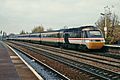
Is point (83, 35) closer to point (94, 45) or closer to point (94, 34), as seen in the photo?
point (94, 34)

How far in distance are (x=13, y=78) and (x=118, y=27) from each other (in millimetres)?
41558

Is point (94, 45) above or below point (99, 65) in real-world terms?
above

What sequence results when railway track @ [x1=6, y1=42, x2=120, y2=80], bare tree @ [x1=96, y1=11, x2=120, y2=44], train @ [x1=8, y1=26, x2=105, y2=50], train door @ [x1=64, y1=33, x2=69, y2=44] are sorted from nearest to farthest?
railway track @ [x1=6, y1=42, x2=120, y2=80] < train @ [x1=8, y1=26, x2=105, y2=50] < train door @ [x1=64, y1=33, x2=69, y2=44] < bare tree @ [x1=96, y1=11, x2=120, y2=44]

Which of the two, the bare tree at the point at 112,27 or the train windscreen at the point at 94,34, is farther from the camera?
the bare tree at the point at 112,27

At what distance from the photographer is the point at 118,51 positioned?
3197cm

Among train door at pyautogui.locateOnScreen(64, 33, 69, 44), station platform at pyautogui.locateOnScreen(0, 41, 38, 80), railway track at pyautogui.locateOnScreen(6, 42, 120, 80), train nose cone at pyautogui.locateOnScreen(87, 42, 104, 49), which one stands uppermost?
train door at pyautogui.locateOnScreen(64, 33, 69, 44)

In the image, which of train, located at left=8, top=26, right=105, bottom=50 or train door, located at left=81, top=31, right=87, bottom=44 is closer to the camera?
train, located at left=8, top=26, right=105, bottom=50

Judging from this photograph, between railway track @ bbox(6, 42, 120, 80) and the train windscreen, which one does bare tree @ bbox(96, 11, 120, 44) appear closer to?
the train windscreen

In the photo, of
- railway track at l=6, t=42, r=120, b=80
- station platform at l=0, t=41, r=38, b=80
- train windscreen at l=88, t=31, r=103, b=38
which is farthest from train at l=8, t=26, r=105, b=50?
station platform at l=0, t=41, r=38, b=80

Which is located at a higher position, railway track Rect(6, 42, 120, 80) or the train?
→ the train

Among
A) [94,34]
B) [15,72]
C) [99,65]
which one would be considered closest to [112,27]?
[94,34]

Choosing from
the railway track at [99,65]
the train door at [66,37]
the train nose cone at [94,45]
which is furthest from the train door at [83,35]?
the train door at [66,37]

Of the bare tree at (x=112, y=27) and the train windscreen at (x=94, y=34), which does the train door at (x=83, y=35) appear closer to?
the train windscreen at (x=94, y=34)

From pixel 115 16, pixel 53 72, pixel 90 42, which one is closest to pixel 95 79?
pixel 53 72
